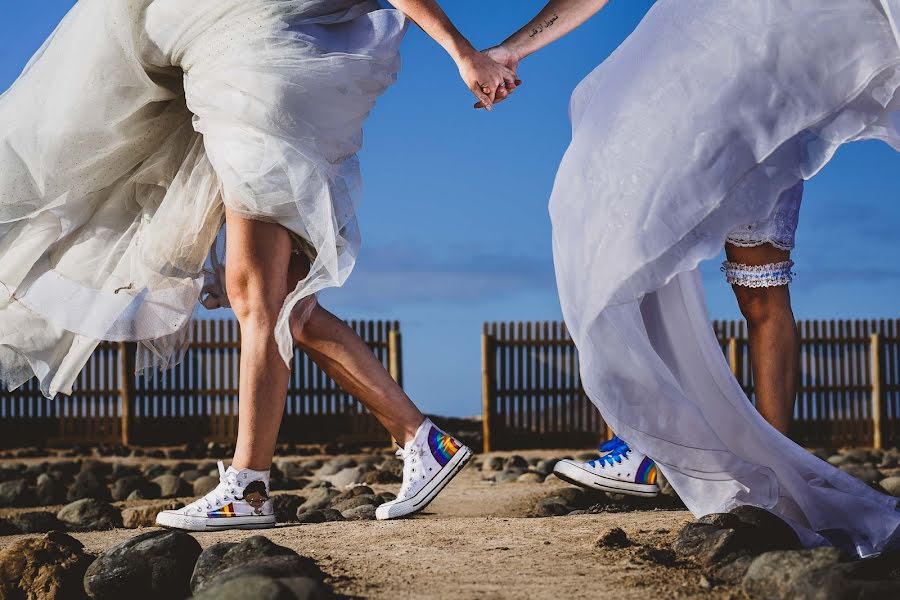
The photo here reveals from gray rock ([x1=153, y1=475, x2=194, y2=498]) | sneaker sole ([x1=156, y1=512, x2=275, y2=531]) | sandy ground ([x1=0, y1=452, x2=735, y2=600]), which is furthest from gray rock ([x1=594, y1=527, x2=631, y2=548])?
gray rock ([x1=153, y1=475, x2=194, y2=498])

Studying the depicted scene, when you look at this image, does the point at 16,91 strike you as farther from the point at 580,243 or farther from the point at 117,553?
the point at 580,243

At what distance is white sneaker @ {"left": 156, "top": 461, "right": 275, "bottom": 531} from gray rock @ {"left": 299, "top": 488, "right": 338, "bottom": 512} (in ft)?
5.26

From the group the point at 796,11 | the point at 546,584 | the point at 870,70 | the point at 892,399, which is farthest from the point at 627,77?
the point at 892,399

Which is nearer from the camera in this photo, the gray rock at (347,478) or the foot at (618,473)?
the foot at (618,473)

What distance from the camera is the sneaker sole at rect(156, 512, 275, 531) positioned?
3225mm

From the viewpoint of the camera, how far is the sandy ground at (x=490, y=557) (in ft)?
7.36

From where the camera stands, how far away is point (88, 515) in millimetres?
4887

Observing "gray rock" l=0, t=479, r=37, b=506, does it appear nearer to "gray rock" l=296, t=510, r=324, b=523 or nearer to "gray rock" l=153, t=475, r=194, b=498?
"gray rock" l=153, t=475, r=194, b=498

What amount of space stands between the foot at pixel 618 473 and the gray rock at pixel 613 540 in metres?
0.66

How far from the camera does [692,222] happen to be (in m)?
2.62

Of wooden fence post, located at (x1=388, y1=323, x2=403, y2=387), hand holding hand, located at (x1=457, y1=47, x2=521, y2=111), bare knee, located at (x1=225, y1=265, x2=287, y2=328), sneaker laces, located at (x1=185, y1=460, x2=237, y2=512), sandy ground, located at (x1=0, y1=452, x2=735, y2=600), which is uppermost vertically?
hand holding hand, located at (x1=457, y1=47, x2=521, y2=111)

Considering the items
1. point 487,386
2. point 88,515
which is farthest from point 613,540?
point 487,386

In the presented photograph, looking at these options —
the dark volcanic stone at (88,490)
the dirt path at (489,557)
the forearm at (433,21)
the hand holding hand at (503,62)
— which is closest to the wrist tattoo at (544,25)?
the hand holding hand at (503,62)

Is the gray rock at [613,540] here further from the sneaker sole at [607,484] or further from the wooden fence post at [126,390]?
the wooden fence post at [126,390]
